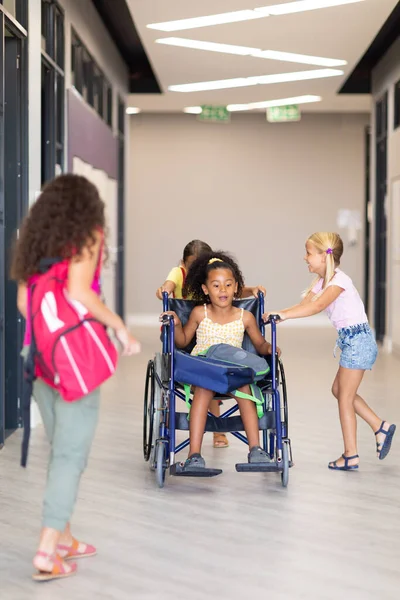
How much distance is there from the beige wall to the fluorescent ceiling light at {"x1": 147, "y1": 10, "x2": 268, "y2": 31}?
278 inches

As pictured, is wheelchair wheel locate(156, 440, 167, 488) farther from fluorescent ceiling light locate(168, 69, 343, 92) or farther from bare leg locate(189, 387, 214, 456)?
fluorescent ceiling light locate(168, 69, 343, 92)

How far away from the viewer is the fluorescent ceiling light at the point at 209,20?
325 inches

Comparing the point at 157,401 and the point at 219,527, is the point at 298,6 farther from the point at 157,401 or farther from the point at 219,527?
the point at 219,527

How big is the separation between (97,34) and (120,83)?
2.53 metres

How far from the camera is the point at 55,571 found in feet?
10.6

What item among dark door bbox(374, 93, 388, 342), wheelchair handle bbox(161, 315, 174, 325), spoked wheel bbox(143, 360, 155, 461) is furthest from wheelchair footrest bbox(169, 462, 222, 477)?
dark door bbox(374, 93, 388, 342)

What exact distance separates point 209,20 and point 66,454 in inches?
240

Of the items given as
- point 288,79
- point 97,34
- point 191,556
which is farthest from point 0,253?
point 288,79

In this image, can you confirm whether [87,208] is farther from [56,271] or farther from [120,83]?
[120,83]

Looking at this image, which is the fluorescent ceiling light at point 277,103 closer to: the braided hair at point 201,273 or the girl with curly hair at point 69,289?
the braided hair at point 201,273

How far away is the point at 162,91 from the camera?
13.1 meters

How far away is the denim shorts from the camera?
15.9ft

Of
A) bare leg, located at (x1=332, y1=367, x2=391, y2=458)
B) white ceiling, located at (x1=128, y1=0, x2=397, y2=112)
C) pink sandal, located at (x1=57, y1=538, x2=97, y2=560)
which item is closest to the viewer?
pink sandal, located at (x1=57, y1=538, x2=97, y2=560)

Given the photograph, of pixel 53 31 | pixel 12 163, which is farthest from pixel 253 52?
pixel 12 163
